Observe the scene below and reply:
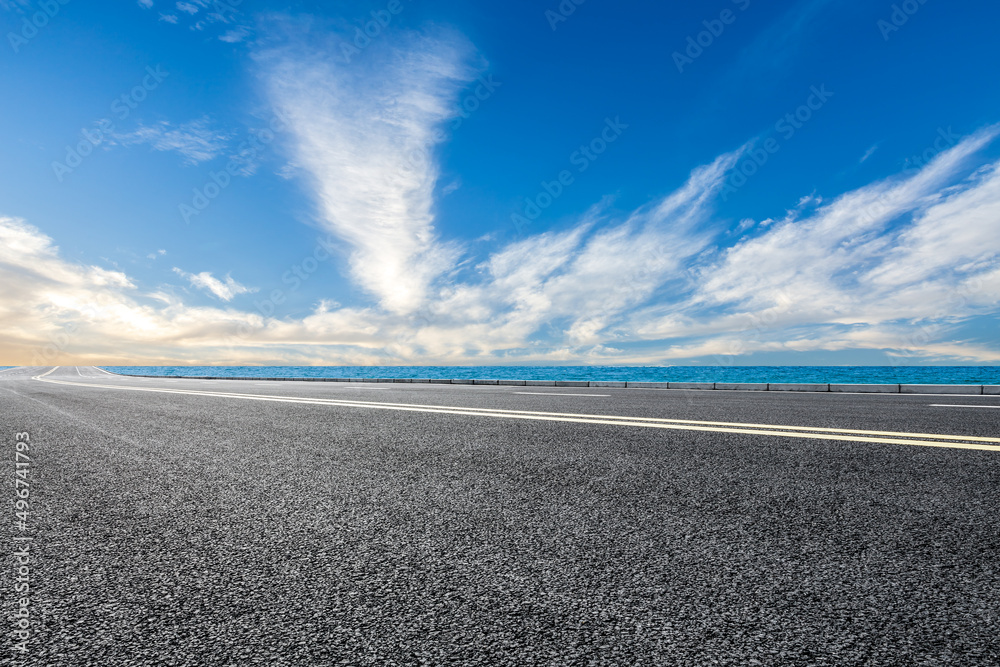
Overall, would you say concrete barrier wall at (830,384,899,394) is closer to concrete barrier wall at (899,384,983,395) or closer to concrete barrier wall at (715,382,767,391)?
concrete barrier wall at (899,384,983,395)

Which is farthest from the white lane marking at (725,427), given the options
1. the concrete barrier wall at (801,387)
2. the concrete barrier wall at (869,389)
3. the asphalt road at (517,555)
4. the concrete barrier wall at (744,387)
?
the concrete barrier wall at (801,387)

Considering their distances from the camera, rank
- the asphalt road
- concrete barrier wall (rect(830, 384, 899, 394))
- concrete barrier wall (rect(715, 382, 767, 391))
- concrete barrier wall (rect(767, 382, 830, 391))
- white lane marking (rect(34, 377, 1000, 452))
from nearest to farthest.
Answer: the asphalt road → white lane marking (rect(34, 377, 1000, 452)) → concrete barrier wall (rect(830, 384, 899, 394)) → concrete barrier wall (rect(767, 382, 830, 391)) → concrete barrier wall (rect(715, 382, 767, 391))

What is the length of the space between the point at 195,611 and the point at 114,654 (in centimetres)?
25

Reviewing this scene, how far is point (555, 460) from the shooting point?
3.94 metres

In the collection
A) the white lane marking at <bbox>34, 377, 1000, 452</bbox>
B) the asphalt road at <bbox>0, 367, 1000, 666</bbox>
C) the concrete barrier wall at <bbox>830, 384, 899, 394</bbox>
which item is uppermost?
the concrete barrier wall at <bbox>830, 384, 899, 394</bbox>

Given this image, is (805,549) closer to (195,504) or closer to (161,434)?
(195,504)

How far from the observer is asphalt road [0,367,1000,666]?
1.43m

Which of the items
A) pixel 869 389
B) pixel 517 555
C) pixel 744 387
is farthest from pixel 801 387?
pixel 517 555

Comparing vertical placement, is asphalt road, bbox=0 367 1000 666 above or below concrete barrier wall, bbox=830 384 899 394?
below

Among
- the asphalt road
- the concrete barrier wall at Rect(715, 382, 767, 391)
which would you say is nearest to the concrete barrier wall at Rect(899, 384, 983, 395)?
the concrete barrier wall at Rect(715, 382, 767, 391)

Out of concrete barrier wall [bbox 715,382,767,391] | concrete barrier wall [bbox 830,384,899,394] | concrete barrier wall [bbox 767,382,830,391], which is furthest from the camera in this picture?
concrete barrier wall [bbox 715,382,767,391]

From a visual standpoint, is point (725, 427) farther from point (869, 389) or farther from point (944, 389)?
point (944, 389)

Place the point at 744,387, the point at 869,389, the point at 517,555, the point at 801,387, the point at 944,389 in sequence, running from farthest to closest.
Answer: the point at 744,387 → the point at 801,387 → the point at 869,389 → the point at 944,389 → the point at 517,555

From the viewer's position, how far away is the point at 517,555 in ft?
6.70
